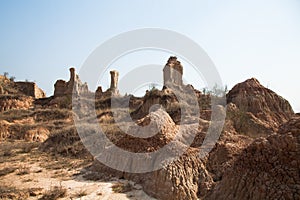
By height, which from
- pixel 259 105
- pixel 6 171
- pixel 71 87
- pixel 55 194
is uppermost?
pixel 71 87

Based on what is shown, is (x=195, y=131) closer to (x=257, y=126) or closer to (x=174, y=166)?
(x=174, y=166)

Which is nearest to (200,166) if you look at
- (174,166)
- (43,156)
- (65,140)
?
(174,166)

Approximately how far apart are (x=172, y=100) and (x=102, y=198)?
15922 millimetres

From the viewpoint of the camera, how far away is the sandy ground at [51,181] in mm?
4469

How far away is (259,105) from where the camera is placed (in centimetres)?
1548

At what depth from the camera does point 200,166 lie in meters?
4.88

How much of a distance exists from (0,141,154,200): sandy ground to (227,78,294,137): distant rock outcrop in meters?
7.24

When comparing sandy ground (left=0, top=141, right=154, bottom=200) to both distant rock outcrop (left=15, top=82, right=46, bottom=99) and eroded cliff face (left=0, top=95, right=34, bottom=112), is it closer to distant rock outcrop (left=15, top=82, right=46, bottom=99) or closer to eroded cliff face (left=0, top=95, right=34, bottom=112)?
eroded cliff face (left=0, top=95, right=34, bottom=112)


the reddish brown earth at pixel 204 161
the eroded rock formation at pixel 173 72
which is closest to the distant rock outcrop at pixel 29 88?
the eroded rock formation at pixel 173 72

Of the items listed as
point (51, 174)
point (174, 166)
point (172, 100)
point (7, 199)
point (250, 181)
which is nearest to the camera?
point (250, 181)

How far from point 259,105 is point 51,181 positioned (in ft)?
43.3

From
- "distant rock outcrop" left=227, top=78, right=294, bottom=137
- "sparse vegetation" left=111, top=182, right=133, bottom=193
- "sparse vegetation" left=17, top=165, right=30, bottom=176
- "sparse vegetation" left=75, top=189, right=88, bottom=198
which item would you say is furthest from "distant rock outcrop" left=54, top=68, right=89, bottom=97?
"sparse vegetation" left=75, top=189, right=88, bottom=198

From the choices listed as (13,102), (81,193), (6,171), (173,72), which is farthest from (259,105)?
(13,102)

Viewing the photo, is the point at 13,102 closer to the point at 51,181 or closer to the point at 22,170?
the point at 22,170
